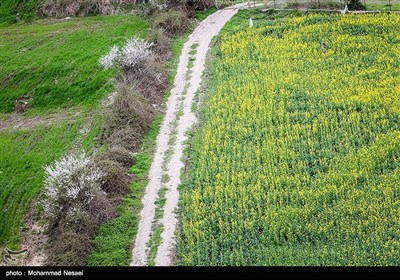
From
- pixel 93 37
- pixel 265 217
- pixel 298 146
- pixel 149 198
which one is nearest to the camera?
pixel 265 217

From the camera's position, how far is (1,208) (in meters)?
29.3

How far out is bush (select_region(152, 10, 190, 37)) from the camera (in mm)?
43781

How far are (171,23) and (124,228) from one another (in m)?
21.6

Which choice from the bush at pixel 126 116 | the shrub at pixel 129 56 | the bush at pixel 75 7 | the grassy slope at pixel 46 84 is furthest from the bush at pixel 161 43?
the bush at pixel 75 7

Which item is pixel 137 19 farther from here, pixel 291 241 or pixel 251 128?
pixel 291 241

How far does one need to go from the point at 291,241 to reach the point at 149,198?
763cm

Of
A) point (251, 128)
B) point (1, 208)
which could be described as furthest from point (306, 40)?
point (1, 208)

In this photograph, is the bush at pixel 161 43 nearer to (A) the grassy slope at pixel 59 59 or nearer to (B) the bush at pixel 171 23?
(B) the bush at pixel 171 23

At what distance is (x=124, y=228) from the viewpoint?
2661 centimetres

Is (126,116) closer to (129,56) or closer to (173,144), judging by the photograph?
(173,144)

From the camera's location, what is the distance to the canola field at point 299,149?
24406 millimetres

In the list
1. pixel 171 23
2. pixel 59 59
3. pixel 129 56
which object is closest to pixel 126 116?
pixel 129 56

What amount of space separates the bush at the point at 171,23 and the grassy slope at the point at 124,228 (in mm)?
14558

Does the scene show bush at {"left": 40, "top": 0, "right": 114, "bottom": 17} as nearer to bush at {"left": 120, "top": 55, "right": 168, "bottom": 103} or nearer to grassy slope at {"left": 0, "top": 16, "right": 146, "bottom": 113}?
grassy slope at {"left": 0, "top": 16, "right": 146, "bottom": 113}
